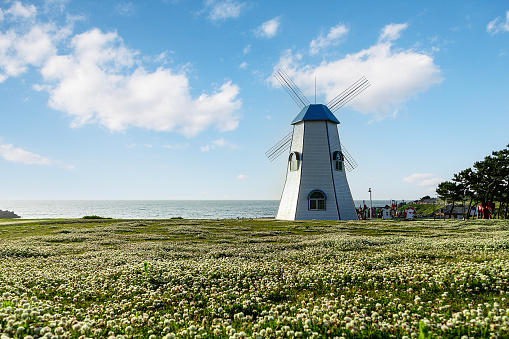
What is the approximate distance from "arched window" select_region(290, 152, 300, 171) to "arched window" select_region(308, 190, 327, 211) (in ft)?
16.3

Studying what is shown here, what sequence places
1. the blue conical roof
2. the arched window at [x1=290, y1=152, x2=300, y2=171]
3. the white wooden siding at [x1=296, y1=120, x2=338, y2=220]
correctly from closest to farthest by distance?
the white wooden siding at [x1=296, y1=120, x2=338, y2=220] → the blue conical roof → the arched window at [x1=290, y1=152, x2=300, y2=171]

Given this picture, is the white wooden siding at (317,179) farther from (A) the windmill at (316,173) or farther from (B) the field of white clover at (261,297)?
(B) the field of white clover at (261,297)

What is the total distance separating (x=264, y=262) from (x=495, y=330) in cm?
935

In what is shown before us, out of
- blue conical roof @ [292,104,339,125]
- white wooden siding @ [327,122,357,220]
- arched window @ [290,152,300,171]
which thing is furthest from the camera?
arched window @ [290,152,300,171]

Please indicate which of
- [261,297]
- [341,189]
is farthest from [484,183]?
[261,297]

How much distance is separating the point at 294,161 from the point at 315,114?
26.9 feet

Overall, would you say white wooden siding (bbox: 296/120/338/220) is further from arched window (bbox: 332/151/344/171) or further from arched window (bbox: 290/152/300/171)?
arched window (bbox: 332/151/344/171)

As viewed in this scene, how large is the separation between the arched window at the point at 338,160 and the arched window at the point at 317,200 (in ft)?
17.1

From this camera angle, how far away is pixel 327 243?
2086 centimetres

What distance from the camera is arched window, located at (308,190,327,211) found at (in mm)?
49719

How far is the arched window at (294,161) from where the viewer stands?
51625mm

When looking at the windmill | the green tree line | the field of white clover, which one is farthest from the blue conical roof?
the field of white clover

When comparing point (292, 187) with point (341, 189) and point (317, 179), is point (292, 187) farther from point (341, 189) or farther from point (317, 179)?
point (341, 189)

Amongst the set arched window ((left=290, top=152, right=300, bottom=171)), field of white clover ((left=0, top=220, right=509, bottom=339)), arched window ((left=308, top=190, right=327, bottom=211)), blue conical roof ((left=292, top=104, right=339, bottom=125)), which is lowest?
field of white clover ((left=0, top=220, right=509, bottom=339))
